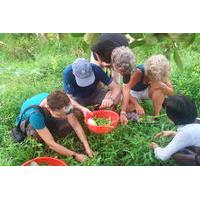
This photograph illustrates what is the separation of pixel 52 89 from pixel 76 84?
164mm

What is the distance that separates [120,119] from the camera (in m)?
3.59

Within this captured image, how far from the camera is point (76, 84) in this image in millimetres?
3566

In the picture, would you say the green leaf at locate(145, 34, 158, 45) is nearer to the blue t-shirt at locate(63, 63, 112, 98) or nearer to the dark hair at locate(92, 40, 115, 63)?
the dark hair at locate(92, 40, 115, 63)

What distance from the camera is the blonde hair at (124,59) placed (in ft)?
11.3

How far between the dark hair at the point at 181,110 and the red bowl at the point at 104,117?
339 millimetres

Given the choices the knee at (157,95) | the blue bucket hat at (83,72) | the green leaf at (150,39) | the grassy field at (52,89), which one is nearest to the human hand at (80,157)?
the grassy field at (52,89)

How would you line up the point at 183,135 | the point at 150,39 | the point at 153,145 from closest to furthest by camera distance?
the point at 150,39 < the point at 183,135 < the point at 153,145

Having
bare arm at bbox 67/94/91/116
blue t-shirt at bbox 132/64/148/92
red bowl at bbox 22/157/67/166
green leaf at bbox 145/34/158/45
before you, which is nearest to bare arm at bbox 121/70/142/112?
blue t-shirt at bbox 132/64/148/92

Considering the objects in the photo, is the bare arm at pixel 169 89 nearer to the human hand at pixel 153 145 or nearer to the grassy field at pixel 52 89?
the grassy field at pixel 52 89

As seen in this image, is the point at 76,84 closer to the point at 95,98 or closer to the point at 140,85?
the point at 95,98

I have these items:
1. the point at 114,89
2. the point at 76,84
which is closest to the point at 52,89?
the point at 76,84

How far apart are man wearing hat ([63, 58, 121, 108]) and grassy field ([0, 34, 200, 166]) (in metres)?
0.07

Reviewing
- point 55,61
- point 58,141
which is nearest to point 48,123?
point 58,141

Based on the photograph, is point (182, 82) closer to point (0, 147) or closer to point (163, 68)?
point (163, 68)
